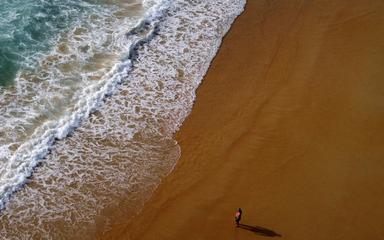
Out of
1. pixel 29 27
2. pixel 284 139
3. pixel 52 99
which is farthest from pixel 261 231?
pixel 29 27

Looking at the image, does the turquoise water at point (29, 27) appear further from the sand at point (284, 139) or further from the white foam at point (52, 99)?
the sand at point (284, 139)

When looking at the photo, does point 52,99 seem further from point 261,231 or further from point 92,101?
point 261,231

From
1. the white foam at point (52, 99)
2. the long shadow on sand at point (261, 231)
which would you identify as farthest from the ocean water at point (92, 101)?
the long shadow on sand at point (261, 231)

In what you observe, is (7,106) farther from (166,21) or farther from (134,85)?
(166,21)

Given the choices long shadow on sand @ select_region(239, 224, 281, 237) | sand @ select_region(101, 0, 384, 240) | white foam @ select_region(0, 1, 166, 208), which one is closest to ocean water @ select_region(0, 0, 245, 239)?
white foam @ select_region(0, 1, 166, 208)

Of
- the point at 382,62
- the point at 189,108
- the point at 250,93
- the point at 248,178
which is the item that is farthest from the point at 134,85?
the point at 382,62

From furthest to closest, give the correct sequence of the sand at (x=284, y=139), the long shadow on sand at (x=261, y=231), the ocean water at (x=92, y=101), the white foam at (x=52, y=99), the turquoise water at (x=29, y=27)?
the turquoise water at (x=29, y=27), the white foam at (x=52, y=99), the ocean water at (x=92, y=101), the sand at (x=284, y=139), the long shadow on sand at (x=261, y=231)
